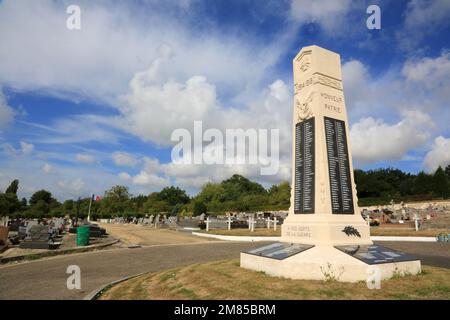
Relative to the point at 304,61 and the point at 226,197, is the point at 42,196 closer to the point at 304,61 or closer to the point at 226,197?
the point at 226,197

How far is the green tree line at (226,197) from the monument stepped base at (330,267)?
145 feet

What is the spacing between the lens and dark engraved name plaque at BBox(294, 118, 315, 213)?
31.3 feet

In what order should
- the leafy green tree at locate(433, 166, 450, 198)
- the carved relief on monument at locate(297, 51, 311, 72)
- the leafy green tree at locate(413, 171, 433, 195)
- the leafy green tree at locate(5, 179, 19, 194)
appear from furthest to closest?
1. the leafy green tree at locate(5, 179, 19, 194)
2. the leafy green tree at locate(413, 171, 433, 195)
3. the leafy green tree at locate(433, 166, 450, 198)
4. the carved relief on monument at locate(297, 51, 311, 72)

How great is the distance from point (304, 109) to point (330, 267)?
5.17 m

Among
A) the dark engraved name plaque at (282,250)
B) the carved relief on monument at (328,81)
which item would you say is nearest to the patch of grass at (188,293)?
the dark engraved name plaque at (282,250)

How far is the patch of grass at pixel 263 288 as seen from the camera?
6016 mm

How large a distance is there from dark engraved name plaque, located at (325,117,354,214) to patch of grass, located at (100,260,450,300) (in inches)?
Result: 99.3

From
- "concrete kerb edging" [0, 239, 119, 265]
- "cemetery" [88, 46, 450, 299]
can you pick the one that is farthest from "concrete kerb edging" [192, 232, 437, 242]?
"cemetery" [88, 46, 450, 299]

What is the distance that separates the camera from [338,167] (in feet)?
31.5

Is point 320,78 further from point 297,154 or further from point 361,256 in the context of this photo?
point 361,256

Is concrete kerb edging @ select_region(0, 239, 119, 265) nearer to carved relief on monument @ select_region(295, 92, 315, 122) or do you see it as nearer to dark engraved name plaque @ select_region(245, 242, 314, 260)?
dark engraved name plaque @ select_region(245, 242, 314, 260)

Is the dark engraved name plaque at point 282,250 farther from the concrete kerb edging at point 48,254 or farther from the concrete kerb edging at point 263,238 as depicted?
the concrete kerb edging at point 263,238

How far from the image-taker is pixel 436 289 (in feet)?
20.8

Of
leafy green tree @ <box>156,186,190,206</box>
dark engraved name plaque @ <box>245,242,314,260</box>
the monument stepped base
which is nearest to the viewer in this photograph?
the monument stepped base
